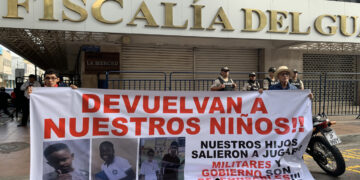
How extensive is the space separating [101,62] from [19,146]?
4928 millimetres

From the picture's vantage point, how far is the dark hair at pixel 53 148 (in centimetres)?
336

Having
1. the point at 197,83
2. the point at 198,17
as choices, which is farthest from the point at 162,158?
the point at 197,83

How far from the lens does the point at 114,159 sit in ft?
11.6

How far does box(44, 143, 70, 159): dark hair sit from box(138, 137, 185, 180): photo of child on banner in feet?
3.11

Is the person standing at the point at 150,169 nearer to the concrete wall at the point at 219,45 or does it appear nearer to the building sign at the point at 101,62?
the concrete wall at the point at 219,45

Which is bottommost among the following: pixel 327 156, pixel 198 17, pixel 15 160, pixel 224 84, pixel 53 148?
pixel 15 160

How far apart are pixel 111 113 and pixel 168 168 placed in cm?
103

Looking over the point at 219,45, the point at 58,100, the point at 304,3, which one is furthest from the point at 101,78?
the point at 304,3

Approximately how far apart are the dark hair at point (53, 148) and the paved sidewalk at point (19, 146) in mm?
1535

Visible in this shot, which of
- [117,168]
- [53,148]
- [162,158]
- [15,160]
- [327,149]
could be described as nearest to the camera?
[53,148]

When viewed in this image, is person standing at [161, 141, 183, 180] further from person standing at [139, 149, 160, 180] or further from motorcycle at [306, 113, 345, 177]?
motorcycle at [306, 113, 345, 177]

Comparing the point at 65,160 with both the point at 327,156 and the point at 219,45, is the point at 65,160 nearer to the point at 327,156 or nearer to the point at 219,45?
the point at 327,156

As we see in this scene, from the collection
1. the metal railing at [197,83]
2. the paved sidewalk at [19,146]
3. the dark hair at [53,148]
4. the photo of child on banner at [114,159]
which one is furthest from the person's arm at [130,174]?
the metal railing at [197,83]

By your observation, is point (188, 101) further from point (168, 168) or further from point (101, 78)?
point (101, 78)
